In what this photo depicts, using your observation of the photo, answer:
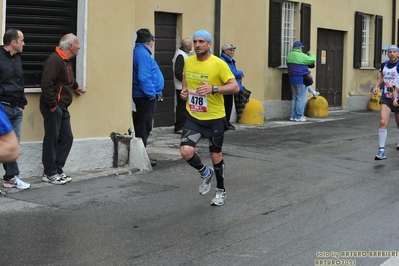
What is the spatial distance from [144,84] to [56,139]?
6.01 ft

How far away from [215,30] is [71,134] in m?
6.81

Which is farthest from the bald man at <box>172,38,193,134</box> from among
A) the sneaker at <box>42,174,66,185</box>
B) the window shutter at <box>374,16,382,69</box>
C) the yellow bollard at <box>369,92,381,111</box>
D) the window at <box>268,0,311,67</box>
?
the window shutter at <box>374,16,382,69</box>

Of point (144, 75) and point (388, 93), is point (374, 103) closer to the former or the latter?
point (388, 93)

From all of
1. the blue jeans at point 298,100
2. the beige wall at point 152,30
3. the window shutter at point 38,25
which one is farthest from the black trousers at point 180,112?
the blue jeans at point 298,100

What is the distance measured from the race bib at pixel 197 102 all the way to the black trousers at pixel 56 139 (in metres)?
1.93

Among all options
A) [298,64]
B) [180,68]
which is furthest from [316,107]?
[180,68]

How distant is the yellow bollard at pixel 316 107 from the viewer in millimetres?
18594

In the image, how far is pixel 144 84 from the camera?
34.1 ft

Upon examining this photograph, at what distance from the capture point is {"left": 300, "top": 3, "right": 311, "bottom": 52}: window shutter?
1853 centimetres

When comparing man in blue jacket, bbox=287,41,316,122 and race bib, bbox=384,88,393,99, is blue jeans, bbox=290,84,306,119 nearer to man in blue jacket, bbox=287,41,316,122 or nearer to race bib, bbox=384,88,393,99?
man in blue jacket, bbox=287,41,316,122

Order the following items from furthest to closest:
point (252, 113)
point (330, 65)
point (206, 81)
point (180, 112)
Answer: point (330, 65), point (252, 113), point (180, 112), point (206, 81)

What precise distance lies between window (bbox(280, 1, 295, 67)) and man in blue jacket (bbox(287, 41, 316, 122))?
2.28 feet

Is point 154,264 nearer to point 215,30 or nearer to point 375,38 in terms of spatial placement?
point 215,30

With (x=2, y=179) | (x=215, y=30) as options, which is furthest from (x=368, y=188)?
(x=215, y=30)
